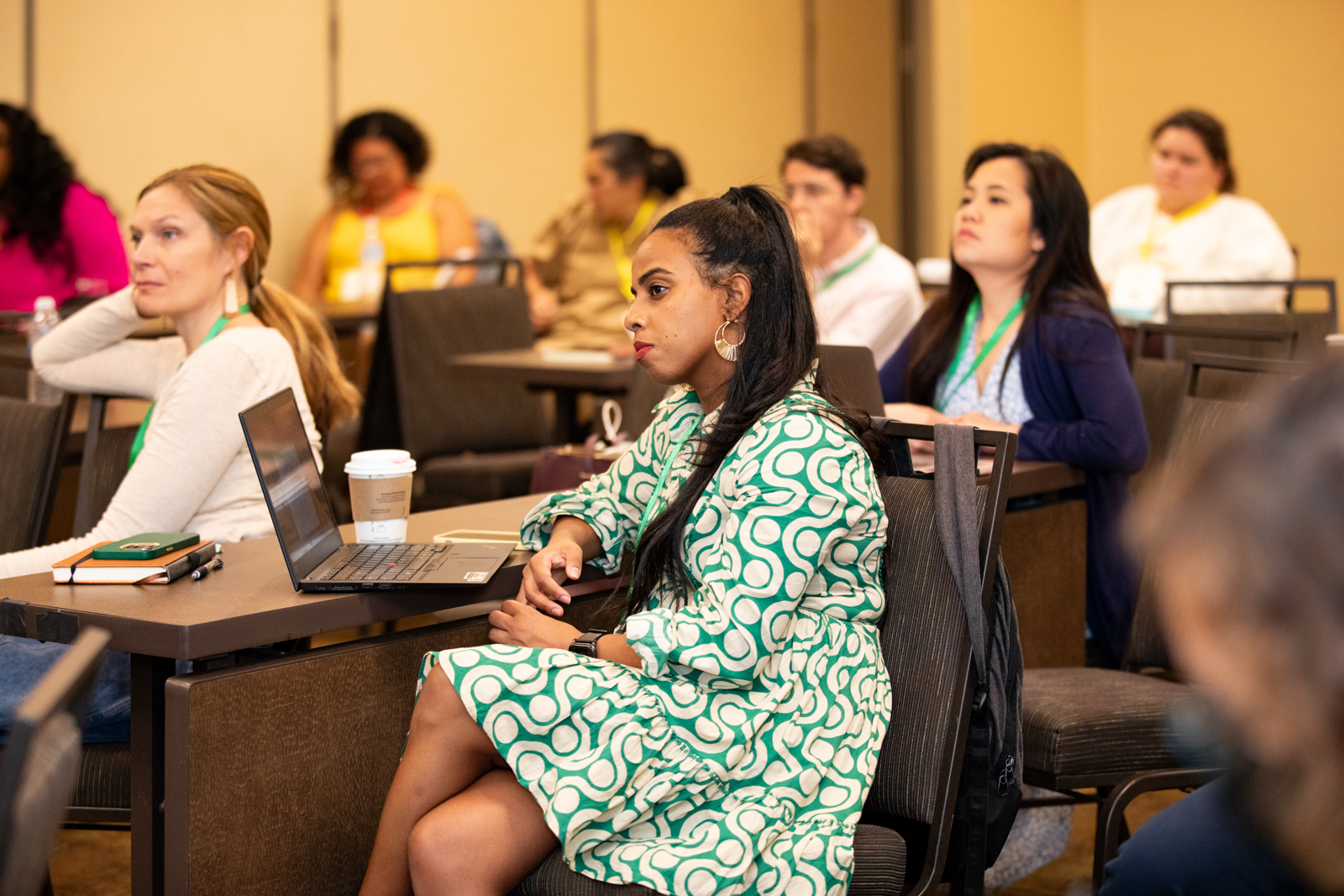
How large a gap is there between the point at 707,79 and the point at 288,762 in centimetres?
631

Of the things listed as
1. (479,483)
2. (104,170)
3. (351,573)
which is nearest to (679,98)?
(104,170)

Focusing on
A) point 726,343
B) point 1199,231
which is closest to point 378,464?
point 726,343

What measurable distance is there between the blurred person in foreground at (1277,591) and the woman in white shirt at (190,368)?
56.6 inches

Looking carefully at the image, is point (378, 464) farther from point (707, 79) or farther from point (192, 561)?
point (707, 79)

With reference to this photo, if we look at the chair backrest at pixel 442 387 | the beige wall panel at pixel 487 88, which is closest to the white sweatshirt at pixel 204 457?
the chair backrest at pixel 442 387

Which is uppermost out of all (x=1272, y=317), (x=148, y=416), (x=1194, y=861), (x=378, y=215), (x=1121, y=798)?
(x=378, y=215)

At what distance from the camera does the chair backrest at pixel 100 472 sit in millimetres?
2336

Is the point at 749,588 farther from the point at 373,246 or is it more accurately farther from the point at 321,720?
the point at 373,246

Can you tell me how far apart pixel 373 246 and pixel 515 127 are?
1.33 metres

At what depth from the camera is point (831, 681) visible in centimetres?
161

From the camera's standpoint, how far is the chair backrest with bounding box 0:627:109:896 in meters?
0.88

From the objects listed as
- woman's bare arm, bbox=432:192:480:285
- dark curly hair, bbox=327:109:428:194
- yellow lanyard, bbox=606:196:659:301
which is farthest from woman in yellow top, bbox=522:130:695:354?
dark curly hair, bbox=327:109:428:194

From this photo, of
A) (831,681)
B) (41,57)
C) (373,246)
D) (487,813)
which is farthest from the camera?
(373,246)

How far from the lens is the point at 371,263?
5629 mm
